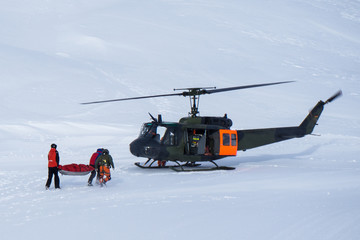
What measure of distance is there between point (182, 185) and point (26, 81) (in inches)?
1270

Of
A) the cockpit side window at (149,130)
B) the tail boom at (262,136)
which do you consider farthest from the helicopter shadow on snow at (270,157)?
the cockpit side window at (149,130)

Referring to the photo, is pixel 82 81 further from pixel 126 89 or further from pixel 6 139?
pixel 6 139

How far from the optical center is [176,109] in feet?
120

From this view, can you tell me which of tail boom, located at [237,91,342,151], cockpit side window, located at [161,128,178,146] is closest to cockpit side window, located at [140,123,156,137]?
cockpit side window, located at [161,128,178,146]

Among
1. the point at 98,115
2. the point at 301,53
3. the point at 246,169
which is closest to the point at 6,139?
the point at 98,115

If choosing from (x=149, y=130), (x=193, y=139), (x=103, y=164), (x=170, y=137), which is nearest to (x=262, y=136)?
(x=193, y=139)

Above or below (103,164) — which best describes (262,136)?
above

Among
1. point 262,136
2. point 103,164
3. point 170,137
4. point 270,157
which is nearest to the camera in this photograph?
point 103,164

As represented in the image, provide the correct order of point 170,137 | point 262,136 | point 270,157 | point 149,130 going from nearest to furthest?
point 149,130 → point 170,137 → point 262,136 → point 270,157

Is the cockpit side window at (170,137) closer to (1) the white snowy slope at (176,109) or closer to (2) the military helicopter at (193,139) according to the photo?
(2) the military helicopter at (193,139)

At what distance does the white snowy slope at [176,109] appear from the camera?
27.1ft

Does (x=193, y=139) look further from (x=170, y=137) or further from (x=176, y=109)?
(x=176, y=109)

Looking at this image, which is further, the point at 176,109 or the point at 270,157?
the point at 176,109

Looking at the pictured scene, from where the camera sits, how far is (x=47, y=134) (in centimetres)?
2444
